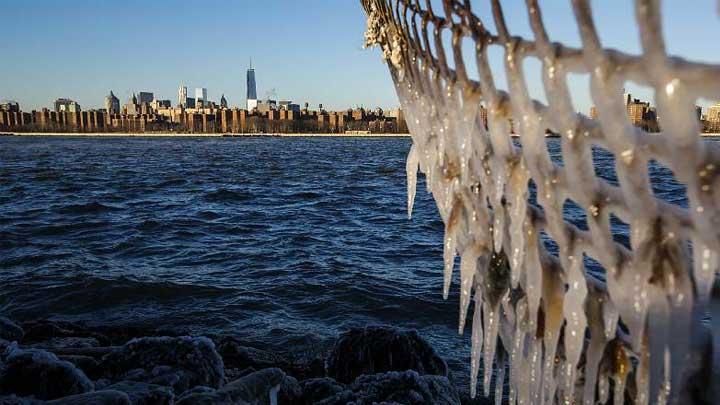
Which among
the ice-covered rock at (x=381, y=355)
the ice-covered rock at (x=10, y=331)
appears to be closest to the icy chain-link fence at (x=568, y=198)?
the ice-covered rock at (x=381, y=355)

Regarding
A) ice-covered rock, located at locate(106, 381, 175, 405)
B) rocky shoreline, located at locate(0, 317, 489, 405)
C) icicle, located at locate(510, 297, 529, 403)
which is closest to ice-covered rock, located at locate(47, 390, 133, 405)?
rocky shoreline, located at locate(0, 317, 489, 405)

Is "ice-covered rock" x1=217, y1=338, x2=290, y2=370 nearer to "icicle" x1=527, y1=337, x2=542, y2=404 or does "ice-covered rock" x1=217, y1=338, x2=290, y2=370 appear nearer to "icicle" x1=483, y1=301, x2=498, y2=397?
"icicle" x1=483, y1=301, x2=498, y2=397

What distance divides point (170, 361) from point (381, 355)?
230cm

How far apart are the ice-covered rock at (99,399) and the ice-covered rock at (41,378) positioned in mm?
820

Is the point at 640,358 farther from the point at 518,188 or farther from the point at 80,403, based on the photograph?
the point at 80,403

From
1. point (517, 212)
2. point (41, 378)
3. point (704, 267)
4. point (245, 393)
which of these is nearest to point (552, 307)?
point (517, 212)

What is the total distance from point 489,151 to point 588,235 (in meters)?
0.58

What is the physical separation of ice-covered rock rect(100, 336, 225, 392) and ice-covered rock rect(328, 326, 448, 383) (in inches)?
61.8

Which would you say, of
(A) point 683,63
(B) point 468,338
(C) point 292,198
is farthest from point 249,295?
(C) point 292,198

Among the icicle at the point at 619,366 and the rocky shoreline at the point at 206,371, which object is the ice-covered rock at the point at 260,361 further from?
the icicle at the point at 619,366

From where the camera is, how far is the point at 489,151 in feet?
7.96

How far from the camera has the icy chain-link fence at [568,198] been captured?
4.90 feet

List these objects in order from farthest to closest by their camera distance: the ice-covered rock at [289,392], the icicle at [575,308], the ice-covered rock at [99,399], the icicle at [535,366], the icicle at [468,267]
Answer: the ice-covered rock at [289,392], the ice-covered rock at [99,399], the icicle at [468,267], the icicle at [535,366], the icicle at [575,308]

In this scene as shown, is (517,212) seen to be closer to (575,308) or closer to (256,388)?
(575,308)
